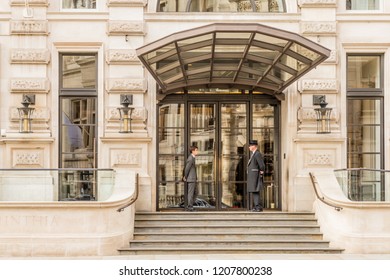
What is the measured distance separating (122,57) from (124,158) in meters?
2.85

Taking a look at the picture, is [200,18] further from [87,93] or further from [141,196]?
[141,196]

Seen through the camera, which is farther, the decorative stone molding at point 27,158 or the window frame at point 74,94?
the window frame at point 74,94

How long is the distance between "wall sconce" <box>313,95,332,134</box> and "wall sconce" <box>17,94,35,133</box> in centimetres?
799

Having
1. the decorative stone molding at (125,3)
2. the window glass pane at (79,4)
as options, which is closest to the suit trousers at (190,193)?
the decorative stone molding at (125,3)

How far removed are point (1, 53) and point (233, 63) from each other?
21.6ft

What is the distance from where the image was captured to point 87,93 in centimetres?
1741

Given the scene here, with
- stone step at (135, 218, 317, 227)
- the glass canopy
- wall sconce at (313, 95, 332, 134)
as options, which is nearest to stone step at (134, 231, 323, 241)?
stone step at (135, 218, 317, 227)

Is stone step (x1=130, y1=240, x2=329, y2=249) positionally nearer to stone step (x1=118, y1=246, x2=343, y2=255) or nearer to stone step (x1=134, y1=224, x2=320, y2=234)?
stone step (x1=118, y1=246, x2=343, y2=255)

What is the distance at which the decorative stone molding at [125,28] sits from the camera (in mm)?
17109

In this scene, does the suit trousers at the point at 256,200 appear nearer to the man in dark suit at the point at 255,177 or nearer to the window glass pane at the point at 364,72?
the man in dark suit at the point at 255,177

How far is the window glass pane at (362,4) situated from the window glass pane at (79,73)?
25.1ft

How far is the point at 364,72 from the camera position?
17750 millimetres

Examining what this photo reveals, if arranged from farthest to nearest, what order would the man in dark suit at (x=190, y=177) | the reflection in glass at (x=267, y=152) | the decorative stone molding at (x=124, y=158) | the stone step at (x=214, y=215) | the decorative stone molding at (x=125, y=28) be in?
the reflection in glass at (x=267, y=152) < the decorative stone molding at (x=125, y=28) < the decorative stone molding at (x=124, y=158) < the man in dark suit at (x=190, y=177) < the stone step at (x=214, y=215)
